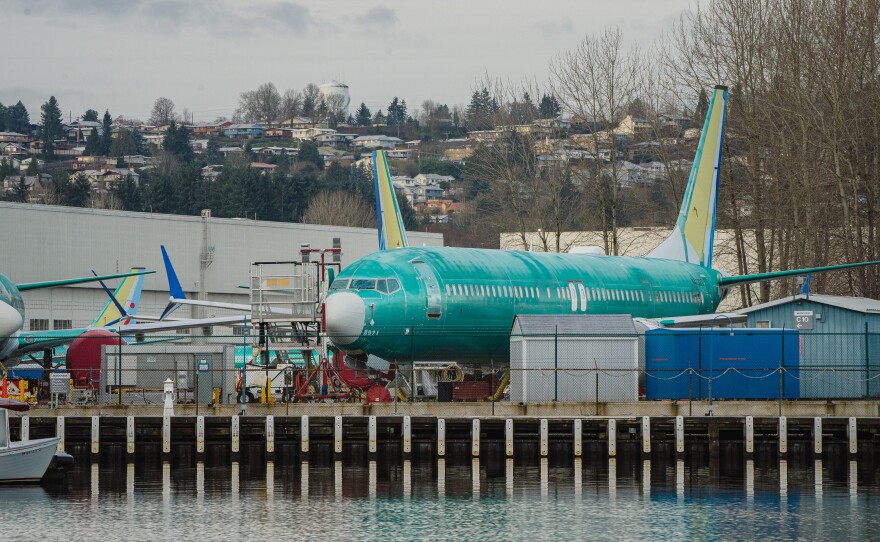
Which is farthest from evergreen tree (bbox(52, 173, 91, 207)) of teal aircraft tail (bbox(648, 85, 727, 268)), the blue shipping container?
the blue shipping container

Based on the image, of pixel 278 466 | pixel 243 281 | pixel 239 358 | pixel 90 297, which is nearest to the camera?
pixel 278 466

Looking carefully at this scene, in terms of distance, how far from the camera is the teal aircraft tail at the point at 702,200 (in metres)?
60.2

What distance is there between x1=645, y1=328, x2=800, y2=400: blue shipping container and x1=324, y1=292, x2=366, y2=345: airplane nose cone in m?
9.50

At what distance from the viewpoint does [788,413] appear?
4241cm

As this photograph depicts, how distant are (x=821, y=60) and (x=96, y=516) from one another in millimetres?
43926

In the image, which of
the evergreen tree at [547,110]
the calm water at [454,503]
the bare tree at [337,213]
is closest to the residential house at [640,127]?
the evergreen tree at [547,110]

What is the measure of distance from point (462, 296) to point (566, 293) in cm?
587

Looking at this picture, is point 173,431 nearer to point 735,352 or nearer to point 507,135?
point 735,352

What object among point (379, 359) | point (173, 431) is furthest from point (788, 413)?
point (173, 431)

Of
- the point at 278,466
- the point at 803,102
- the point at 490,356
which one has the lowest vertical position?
the point at 278,466

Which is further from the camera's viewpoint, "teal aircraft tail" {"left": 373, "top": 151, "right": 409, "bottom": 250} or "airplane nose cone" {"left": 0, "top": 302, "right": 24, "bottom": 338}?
"teal aircraft tail" {"left": 373, "top": 151, "right": 409, "bottom": 250}

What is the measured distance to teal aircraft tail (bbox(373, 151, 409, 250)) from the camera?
58.4 m

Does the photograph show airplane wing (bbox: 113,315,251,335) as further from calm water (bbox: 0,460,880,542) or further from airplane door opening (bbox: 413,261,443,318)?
calm water (bbox: 0,460,880,542)

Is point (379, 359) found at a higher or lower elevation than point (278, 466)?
higher
